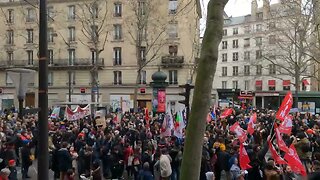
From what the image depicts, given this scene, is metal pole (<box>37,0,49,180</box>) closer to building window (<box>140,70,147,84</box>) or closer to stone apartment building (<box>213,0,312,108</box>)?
building window (<box>140,70,147,84</box>)

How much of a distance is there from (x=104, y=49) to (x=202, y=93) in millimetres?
48233

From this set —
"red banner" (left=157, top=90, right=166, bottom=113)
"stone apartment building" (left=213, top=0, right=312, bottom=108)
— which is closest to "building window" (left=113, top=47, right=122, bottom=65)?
"stone apartment building" (left=213, top=0, right=312, bottom=108)

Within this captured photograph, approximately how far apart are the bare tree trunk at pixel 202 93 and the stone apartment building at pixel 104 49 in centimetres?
4197

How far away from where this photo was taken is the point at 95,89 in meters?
46.4

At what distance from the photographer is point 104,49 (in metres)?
53.4

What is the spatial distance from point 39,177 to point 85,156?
6986mm

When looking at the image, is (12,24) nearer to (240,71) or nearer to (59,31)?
(59,31)

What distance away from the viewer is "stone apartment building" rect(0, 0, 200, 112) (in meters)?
50.7

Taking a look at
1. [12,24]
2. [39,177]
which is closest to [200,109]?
[39,177]

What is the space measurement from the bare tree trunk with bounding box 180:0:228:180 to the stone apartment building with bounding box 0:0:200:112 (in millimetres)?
41973

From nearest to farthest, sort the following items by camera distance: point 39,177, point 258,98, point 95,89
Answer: point 39,177 → point 95,89 → point 258,98

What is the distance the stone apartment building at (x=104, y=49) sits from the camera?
5072 centimetres

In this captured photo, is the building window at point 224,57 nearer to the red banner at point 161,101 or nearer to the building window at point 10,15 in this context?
the building window at point 10,15

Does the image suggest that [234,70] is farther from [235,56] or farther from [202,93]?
[202,93]
